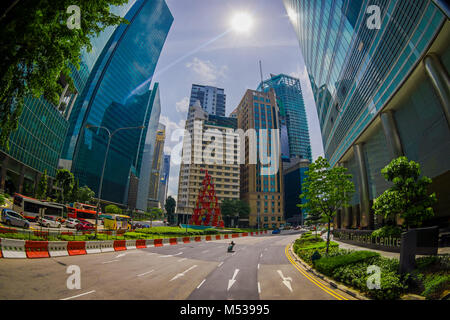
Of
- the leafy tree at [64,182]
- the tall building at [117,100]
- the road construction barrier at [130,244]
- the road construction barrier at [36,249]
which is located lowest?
the road construction barrier at [130,244]

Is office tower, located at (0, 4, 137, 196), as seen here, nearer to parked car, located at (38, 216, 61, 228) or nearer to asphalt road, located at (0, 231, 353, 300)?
parked car, located at (38, 216, 61, 228)

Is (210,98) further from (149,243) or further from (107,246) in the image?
(107,246)

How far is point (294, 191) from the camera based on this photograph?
143 metres

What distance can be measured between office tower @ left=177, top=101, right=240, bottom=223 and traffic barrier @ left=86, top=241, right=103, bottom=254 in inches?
3211

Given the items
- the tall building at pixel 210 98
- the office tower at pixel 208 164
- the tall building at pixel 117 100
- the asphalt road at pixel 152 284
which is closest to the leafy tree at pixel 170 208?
the office tower at pixel 208 164

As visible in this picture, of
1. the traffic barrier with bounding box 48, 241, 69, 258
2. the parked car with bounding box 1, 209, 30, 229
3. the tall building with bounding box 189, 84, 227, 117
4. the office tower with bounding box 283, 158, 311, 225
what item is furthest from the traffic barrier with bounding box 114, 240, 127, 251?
the tall building with bounding box 189, 84, 227, 117

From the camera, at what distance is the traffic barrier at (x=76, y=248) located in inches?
645

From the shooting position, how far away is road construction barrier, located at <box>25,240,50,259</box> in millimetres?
13453

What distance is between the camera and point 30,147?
47.8m

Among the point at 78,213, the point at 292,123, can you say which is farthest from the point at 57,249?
the point at 292,123

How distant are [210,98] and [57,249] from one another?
611 feet

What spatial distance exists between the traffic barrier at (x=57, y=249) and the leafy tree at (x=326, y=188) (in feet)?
66.6

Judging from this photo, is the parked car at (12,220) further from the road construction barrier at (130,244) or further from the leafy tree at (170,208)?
the leafy tree at (170,208)

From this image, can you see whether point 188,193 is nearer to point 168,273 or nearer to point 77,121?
point 77,121
